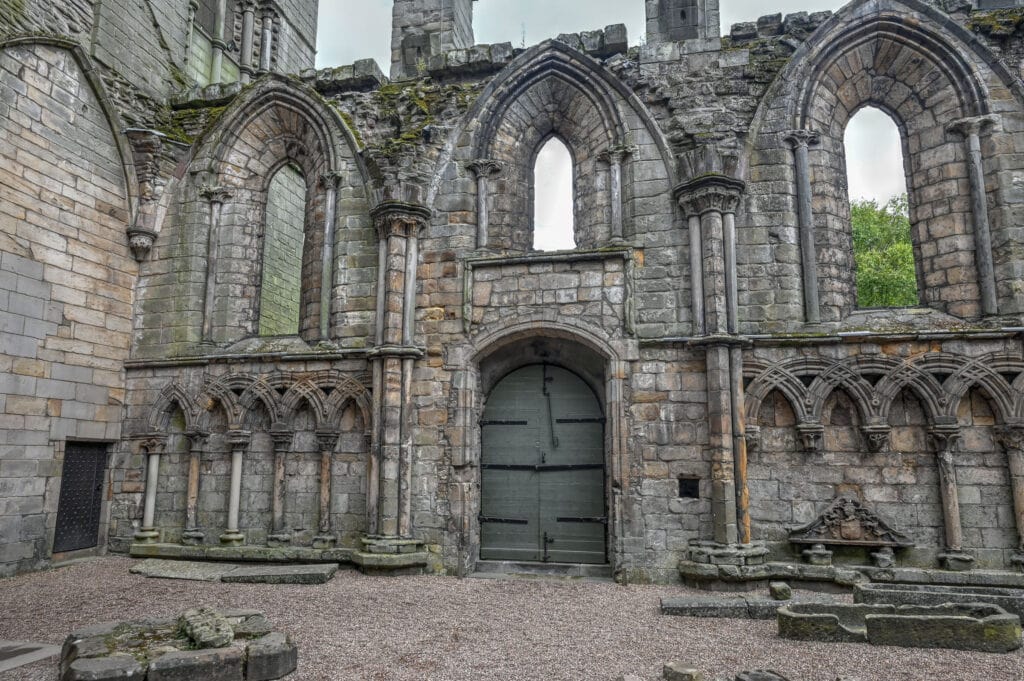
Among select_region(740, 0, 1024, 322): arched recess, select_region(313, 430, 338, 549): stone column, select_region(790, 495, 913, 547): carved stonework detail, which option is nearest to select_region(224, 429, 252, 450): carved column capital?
select_region(313, 430, 338, 549): stone column

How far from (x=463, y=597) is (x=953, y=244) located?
7.00m

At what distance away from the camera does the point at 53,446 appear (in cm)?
872

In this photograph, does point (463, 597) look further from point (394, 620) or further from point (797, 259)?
point (797, 259)

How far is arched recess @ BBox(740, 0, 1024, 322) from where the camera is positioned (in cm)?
816

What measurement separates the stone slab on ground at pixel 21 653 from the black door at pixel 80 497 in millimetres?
3951

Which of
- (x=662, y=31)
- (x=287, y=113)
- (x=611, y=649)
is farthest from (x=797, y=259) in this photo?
(x=287, y=113)

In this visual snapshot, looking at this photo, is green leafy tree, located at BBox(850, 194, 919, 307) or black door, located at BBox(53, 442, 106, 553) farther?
green leafy tree, located at BBox(850, 194, 919, 307)

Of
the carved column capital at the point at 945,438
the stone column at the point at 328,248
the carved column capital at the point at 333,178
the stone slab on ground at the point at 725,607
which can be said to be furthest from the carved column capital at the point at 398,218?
the carved column capital at the point at 945,438

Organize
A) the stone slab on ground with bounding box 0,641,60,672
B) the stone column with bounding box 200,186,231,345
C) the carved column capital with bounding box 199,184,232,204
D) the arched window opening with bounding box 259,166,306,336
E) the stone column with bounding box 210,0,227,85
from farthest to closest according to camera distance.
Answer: the stone column with bounding box 210,0,227,85 → the arched window opening with bounding box 259,166,306,336 → the carved column capital with bounding box 199,184,232,204 → the stone column with bounding box 200,186,231,345 → the stone slab on ground with bounding box 0,641,60,672

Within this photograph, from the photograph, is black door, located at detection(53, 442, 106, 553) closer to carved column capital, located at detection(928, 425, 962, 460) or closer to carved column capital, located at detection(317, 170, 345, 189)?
carved column capital, located at detection(317, 170, 345, 189)

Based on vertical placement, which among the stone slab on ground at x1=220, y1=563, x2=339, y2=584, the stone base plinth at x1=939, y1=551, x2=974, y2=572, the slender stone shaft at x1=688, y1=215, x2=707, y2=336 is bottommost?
the stone slab on ground at x1=220, y1=563, x2=339, y2=584

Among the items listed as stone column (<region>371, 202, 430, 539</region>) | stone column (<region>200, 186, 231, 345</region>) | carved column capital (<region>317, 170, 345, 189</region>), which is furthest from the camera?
stone column (<region>200, 186, 231, 345</region>)

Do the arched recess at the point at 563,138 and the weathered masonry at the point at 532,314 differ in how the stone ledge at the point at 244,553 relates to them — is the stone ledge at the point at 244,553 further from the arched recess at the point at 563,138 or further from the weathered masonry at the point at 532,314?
the arched recess at the point at 563,138

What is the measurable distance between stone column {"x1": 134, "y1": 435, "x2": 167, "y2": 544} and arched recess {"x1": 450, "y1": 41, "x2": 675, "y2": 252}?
17.3 ft
